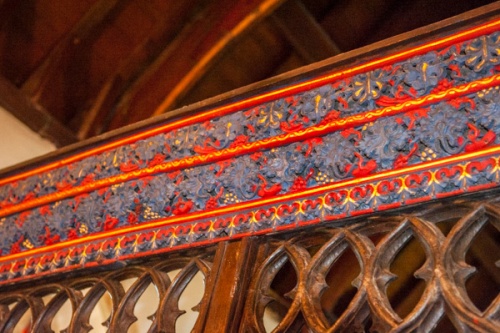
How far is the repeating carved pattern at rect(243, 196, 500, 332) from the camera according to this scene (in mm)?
1188

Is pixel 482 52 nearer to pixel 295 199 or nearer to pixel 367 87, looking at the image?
pixel 367 87

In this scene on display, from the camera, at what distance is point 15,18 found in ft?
9.44

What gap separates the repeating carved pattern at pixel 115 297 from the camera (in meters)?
1.59

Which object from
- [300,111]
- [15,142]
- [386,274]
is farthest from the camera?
[15,142]

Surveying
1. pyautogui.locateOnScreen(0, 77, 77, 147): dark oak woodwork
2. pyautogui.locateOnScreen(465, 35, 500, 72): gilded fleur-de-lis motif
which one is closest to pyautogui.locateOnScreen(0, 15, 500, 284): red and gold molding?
pyautogui.locateOnScreen(465, 35, 500, 72): gilded fleur-de-lis motif

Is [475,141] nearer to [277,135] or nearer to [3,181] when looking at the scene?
[277,135]

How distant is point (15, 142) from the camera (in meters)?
2.85

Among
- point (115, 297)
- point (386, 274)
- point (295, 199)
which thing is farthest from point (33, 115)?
point (386, 274)

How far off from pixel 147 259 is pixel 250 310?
1.47ft

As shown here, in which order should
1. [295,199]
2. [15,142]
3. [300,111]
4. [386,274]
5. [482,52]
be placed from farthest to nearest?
1. [15,142]
2. [300,111]
3. [295,199]
4. [482,52]
5. [386,274]

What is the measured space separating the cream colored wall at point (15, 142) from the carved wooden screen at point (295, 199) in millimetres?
754

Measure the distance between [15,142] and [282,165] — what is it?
170 centimetres

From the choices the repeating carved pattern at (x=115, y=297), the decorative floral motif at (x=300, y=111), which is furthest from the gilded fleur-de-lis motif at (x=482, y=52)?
the repeating carved pattern at (x=115, y=297)

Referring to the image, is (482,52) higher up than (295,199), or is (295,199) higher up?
(482,52)
